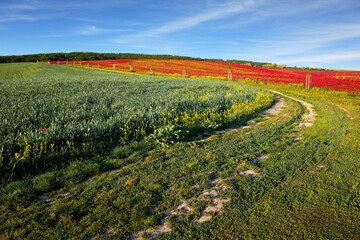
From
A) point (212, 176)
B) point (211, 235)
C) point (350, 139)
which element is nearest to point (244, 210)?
point (211, 235)

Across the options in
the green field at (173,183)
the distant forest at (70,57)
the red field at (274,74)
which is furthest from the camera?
the distant forest at (70,57)

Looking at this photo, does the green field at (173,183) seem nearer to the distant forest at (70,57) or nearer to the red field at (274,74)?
the red field at (274,74)

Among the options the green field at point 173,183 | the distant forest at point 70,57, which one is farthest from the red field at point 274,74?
the distant forest at point 70,57

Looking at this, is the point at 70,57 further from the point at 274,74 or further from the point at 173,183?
the point at 173,183

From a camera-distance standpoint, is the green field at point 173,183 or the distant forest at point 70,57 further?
the distant forest at point 70,57

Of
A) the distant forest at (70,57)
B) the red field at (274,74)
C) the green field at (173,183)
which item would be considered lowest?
the green field at (173,183)

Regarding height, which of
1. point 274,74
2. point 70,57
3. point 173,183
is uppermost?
point 70,57

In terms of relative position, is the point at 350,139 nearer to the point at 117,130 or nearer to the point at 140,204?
the point at 140,204

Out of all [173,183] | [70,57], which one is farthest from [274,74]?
[70,57]

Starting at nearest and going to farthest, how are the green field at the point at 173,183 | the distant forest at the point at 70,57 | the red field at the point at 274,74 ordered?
1. the green field at the point at 173,183
2. the red field at the point at 274,74
3. the distant forest at the point at 70,57

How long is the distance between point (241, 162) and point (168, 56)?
11293cm

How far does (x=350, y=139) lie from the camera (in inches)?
264

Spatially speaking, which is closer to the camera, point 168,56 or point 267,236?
point 267,236

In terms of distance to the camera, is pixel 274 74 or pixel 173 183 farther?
pixel 274 74
